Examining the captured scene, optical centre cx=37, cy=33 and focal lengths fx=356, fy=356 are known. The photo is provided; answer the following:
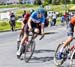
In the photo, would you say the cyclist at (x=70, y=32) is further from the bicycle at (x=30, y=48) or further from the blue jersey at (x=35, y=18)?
the blue jersey at (x=35, y=18)

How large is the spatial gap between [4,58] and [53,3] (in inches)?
4505

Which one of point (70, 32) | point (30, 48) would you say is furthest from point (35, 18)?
point (70, 32)

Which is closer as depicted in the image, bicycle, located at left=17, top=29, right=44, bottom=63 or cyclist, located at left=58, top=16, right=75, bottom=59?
cyclist, located at left=58, top=16, right=75, bottom=59

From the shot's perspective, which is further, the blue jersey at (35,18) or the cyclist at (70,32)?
the blue jersey at (35,18)

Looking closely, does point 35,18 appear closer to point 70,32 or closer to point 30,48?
point 30,48

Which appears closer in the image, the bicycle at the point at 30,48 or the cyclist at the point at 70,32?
the cyclist at the point at 70,32

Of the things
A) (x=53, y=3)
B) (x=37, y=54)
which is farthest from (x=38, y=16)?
(x=53, y=3)

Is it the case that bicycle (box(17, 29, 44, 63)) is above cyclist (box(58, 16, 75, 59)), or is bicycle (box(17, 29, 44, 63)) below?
below

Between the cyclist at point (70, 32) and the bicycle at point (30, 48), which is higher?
the cyclist at point (70, 32)

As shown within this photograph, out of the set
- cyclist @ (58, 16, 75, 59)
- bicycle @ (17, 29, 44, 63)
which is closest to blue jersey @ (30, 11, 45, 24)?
bicycle @ (17, 29, 44, 63)

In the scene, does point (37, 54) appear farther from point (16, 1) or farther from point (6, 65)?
point (16, 1)

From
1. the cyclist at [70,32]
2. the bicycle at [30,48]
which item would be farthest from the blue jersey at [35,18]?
the cyclist at [70,32]

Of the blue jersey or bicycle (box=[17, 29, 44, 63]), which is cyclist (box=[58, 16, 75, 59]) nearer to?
bicycle (box=[17, 29, 44, 63])

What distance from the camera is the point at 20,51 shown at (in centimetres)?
1125
